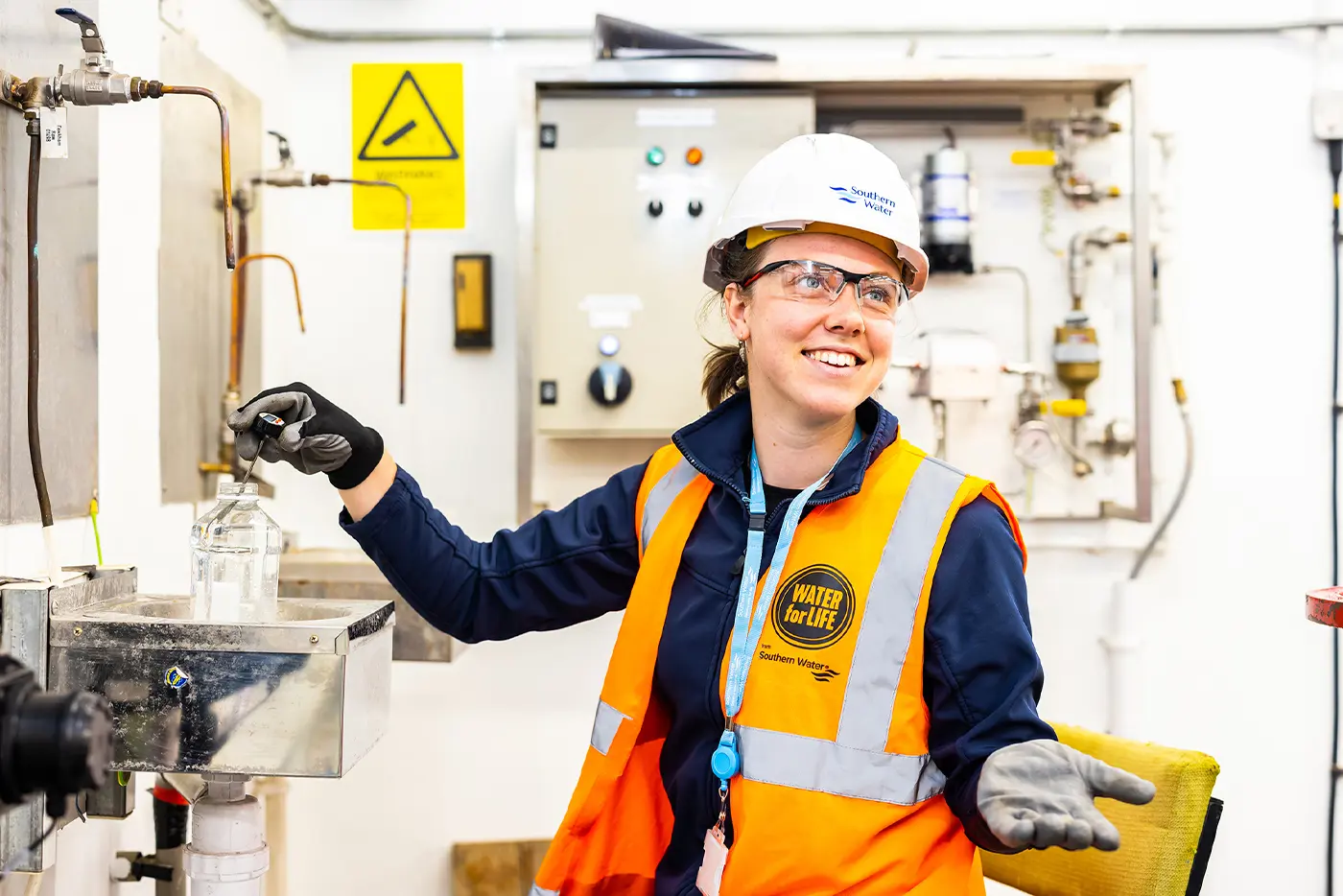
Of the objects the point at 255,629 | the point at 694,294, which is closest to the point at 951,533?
the point at 255,629

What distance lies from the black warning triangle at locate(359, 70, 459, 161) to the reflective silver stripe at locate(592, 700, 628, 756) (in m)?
1.56

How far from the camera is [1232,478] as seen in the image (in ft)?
8.22

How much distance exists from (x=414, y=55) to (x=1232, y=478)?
2.11 meters

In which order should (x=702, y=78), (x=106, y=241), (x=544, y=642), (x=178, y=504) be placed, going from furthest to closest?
(x=544, y=642) < (x=702, y=78) < (x=178, y=504) < (x=106, y=241)

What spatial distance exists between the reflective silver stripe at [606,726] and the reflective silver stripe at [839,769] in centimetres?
19

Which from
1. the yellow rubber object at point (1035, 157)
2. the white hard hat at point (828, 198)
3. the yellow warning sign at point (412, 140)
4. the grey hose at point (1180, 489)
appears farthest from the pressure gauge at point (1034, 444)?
the yellow warning sign at point (412, 140)

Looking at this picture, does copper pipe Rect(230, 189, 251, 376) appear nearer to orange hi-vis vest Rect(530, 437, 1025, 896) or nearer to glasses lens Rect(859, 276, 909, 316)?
orange hi-vis vest Rect(530, 437, 1025, 896)

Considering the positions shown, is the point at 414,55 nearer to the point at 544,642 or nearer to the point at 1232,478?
the point at 544,642

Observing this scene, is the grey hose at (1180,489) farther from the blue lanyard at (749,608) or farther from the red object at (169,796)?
the red object at (169,796)

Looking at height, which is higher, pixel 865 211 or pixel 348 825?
pixel 865 211

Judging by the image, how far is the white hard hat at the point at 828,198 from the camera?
51.3 inches

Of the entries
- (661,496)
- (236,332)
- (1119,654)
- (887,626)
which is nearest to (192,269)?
(236,332)

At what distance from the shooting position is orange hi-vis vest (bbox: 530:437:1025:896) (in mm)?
1182

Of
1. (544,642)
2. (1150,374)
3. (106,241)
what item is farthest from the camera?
(544,642)
